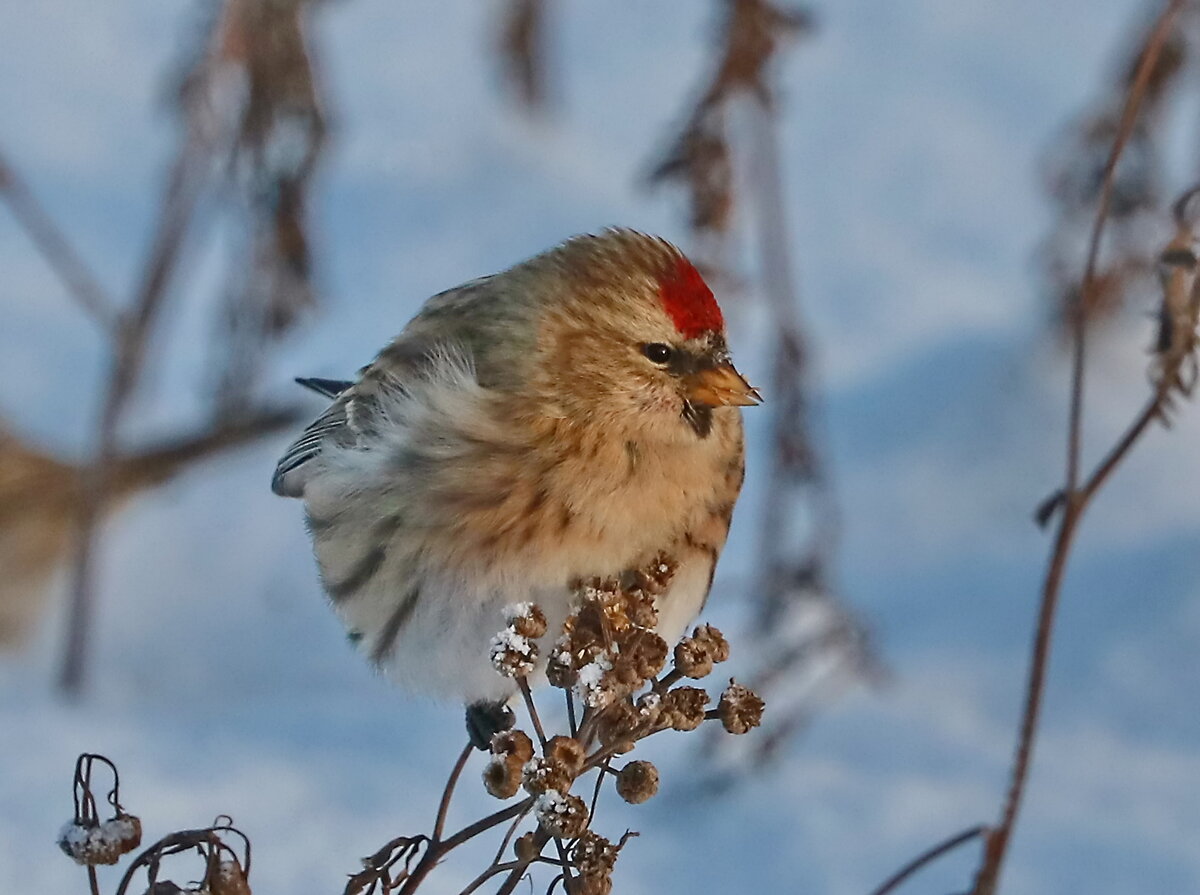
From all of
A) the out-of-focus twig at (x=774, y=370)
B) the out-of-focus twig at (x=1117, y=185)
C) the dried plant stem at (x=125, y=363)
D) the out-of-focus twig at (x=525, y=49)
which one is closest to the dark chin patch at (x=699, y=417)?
the out-of-focus twig at (x=774, y=370)

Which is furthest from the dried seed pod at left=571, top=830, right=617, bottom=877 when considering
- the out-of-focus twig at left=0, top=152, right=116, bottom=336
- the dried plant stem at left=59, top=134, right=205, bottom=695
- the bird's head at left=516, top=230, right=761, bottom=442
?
the dried plant stem at left=59, top=134, right=205, bottom=695

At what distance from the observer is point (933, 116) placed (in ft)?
19.9

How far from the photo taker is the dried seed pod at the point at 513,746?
1246 millimetres

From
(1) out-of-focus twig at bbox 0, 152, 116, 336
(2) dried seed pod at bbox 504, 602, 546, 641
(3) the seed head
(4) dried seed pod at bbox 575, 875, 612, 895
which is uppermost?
(1) out-of-focus twig at bbox 0, 152, 116, 336

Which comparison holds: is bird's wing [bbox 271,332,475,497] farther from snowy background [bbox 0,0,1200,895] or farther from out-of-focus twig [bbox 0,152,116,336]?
out-of-focus twig [bbox 0,152,116,336]

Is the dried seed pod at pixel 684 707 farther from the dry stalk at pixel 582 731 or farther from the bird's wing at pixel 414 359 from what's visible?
the bird's wing at pixel 414 359

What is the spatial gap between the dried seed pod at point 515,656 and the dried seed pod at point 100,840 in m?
0.30

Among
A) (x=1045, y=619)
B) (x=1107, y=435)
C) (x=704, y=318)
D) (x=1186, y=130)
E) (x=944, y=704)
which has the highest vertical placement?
(x=1186, y=130)

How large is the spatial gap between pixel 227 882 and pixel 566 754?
0.27m

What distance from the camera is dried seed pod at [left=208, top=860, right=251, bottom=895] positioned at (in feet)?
3.98

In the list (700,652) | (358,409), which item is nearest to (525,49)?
(358,409)

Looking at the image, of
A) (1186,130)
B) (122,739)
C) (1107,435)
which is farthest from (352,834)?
(1186,130)

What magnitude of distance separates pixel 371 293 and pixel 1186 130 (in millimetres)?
2779

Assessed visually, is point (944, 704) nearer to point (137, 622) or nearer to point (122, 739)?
point (122, 739)
